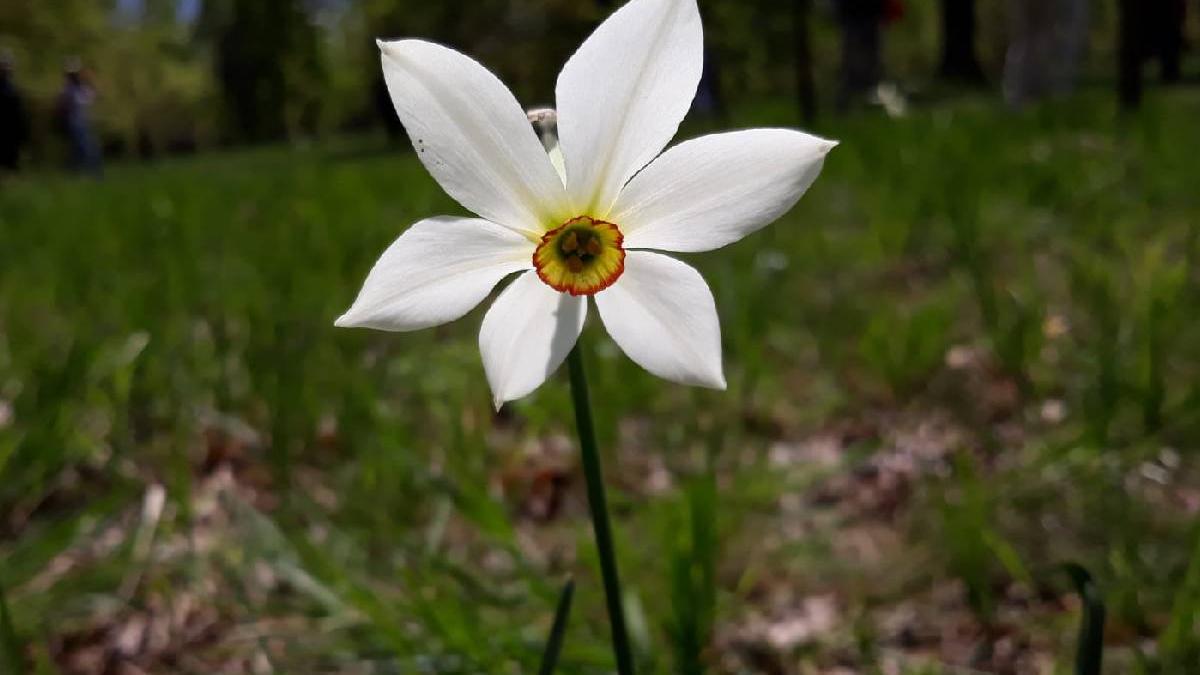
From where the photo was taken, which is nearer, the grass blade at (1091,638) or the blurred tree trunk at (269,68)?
the grass blade at (1091,638)

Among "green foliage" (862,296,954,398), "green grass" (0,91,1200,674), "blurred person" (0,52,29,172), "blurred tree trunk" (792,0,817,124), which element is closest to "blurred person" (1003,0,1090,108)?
"blurred tree trunk" (792,0,817,124)

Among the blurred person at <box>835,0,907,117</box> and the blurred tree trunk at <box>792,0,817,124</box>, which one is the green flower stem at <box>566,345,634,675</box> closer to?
the blurred tree trunk at <box>792,0,817,124</box>

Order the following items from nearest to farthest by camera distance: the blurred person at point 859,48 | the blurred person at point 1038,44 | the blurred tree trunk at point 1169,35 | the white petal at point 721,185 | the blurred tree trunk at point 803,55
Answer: the white petal at point 721,185
the blurred tree trunk at point 803,55
the blurred person at point 1038,44
the blurred person at point 859,48
the blurred tree trunk at point 1169,35

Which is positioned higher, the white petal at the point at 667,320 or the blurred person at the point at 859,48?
the blurred person at the point at 859,48

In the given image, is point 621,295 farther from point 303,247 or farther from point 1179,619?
point 303,247

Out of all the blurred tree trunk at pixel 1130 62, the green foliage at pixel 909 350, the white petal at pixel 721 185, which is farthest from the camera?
the blurred tree trunk at pixel 1130 62

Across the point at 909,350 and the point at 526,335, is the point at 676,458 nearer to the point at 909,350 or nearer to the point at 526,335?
the point at 909,350

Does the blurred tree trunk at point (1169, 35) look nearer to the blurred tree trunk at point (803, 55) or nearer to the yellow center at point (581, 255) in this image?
the blurred tree trunk at point (803, 55)

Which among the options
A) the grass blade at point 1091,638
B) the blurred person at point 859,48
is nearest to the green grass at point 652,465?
the grass blade at point 1091,638
